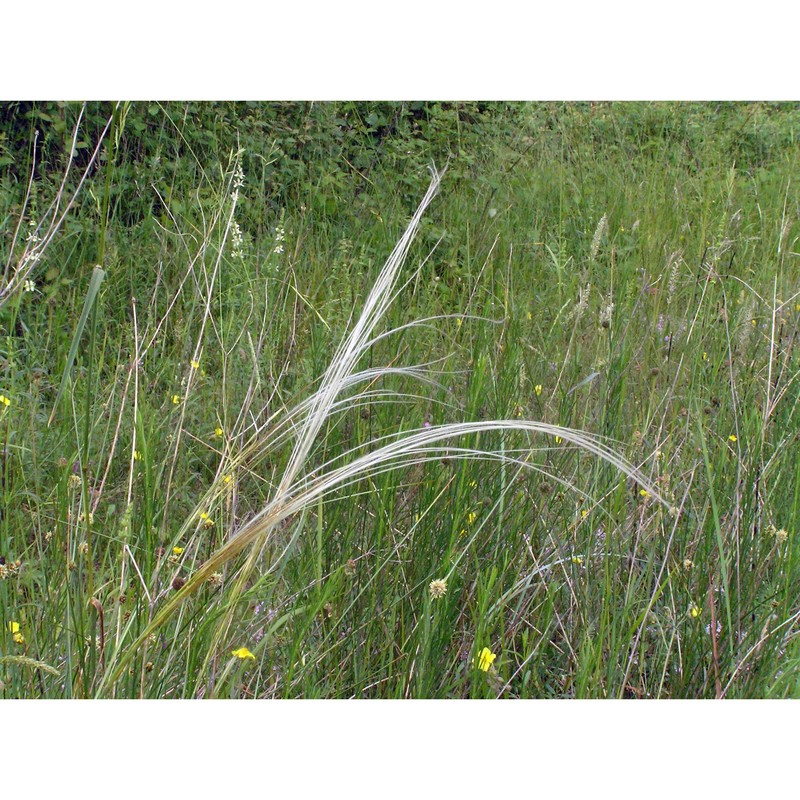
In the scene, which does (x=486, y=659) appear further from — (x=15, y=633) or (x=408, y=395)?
(x=15, y=633)

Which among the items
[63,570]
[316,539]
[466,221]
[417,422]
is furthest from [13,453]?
[466,221]

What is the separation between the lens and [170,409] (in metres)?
1.67

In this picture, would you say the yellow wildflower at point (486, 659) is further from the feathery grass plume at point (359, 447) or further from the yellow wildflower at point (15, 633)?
the yellow wildflower at point (15, 633)

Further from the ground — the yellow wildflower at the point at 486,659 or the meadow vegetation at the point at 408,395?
the meadow vegetation at the point at 408,395

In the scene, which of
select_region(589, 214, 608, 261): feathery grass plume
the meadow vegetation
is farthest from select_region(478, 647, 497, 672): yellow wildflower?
select_region(589, 214, 608, 261): feathery grass plume

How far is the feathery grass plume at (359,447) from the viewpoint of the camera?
5.09 ft

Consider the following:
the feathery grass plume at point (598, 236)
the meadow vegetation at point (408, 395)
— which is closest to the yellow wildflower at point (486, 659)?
the meadow vegetation at point (408, 395)

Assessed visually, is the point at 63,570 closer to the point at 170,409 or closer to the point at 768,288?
the point at 170,409

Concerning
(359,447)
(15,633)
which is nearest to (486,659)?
(359,447)

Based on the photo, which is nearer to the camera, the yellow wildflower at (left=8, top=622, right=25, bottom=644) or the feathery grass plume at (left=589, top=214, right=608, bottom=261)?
the yellow wildflower at (left=8, top=622, right=25, bottom=644)

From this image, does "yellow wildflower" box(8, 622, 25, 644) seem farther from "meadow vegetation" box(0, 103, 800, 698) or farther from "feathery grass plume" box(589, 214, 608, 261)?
"feathery grass plume" box(589, 214, 608, 261)

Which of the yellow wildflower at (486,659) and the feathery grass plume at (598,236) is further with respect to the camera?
the feathery grass plume at (598,236)

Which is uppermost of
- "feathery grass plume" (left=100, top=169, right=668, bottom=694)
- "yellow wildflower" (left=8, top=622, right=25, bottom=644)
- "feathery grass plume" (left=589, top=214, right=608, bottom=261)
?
"feathery grass plume" (left=589, top=214, right=608, bottom=261)

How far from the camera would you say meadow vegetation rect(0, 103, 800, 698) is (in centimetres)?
157
